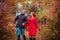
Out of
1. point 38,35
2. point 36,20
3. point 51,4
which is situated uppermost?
point 51,4

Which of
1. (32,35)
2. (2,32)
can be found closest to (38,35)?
(32,35)

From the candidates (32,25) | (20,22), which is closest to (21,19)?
(20,22)

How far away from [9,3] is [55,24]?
2.92 ft

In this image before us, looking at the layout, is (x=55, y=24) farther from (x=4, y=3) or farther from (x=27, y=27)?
(x=4, y=3)

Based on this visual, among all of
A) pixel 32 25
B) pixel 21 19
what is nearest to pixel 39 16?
pixel 32 25

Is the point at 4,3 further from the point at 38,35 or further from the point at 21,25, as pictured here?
the point at 38,35

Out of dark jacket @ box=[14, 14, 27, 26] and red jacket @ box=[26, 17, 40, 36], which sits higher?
dark jacket @ box=[14, 14, 27, 26]

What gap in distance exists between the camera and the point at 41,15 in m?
4.15

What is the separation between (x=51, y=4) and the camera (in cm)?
420

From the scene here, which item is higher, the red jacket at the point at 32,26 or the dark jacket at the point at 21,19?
the dark jacket at the point at 21,19

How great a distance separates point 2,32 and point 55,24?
940 millimetres

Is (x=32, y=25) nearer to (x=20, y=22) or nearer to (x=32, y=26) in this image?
(x=32, y=26)

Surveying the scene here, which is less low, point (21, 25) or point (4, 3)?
point (4, 3)

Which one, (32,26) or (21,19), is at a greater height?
(21,19)
